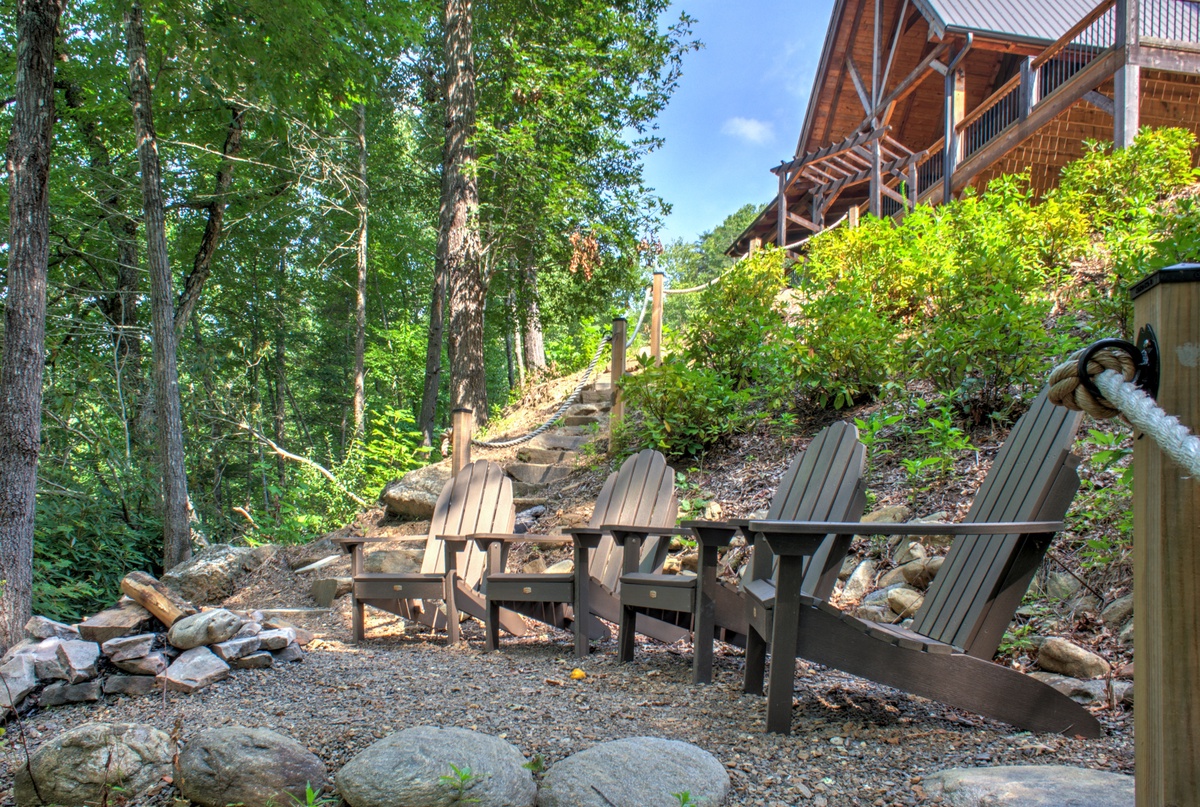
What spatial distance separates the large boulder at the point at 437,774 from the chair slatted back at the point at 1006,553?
4.67 ft

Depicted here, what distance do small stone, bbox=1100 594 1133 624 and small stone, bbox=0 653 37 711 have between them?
4.29 m

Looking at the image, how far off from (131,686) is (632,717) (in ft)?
7.15

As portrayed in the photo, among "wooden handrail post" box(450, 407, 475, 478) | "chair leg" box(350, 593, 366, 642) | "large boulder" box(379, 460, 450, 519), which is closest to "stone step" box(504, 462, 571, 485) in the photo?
"large boulder" box(379, 460, 450, 519)

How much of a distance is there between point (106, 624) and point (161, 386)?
4309mm

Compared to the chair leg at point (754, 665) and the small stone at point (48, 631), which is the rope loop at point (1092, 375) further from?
the small stone at point (48, 631)

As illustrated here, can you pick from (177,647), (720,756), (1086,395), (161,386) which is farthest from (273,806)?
(161,386)

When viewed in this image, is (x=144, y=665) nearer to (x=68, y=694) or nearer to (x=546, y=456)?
(x=68, y=694)

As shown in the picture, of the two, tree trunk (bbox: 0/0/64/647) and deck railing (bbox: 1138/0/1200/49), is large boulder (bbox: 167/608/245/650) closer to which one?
tree trunk (bbox: 0/0/64/647)

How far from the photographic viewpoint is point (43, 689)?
10.5ft

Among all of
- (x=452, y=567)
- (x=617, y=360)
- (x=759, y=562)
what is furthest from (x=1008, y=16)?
(x=452, y=567)

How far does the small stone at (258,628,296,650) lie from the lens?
3666 mm

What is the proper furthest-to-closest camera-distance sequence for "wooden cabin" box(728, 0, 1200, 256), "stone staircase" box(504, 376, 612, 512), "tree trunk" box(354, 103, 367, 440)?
"tree trunk" box(354, 103, 367, 440)
"wooden cabin" box(728, 0, 1200, 256)
"stone staircase" box(504, 376, 612, 512)

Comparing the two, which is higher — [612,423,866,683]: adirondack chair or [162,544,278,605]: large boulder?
[612,423,866,683]: adirondack chair

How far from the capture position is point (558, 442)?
7.97 m
